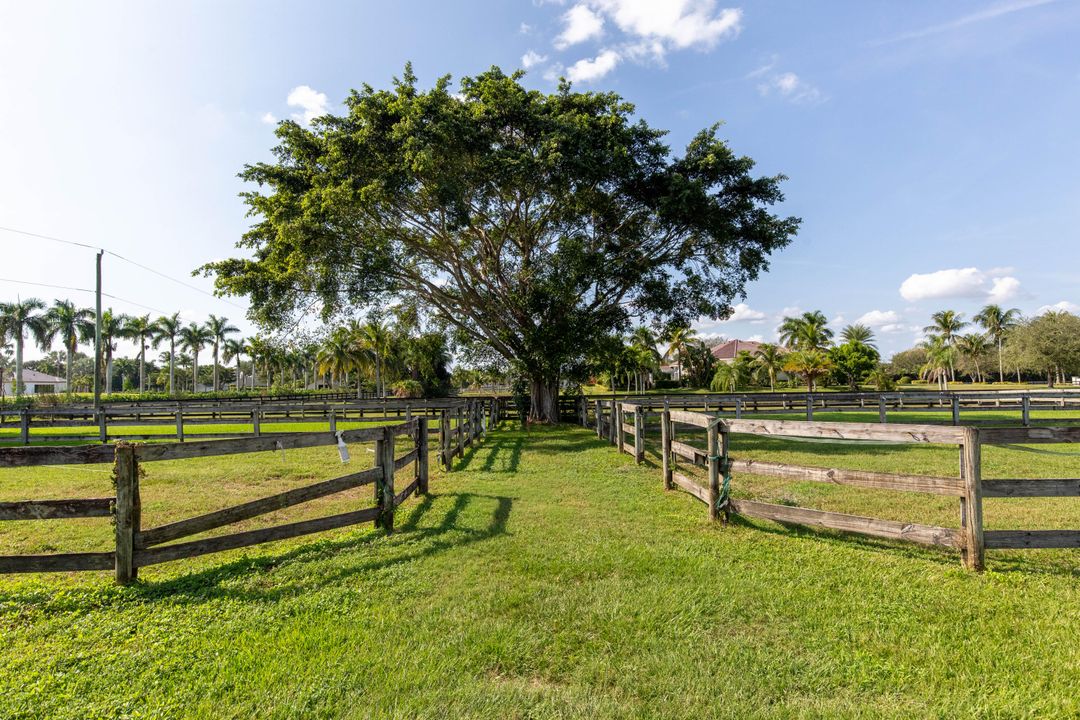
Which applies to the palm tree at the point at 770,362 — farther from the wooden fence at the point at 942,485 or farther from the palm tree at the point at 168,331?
the palm tree at the point at 168,331

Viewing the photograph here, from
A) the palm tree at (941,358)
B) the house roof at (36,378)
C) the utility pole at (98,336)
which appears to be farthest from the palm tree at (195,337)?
the palm tree at (941,358)

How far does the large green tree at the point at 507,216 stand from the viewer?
1670 centimetres

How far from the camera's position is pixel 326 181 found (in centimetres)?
1659

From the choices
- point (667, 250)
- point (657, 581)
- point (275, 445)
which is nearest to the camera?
point (657, 581)

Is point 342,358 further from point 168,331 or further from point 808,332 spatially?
point 808,332

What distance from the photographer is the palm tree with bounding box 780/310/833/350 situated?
58.3 metres

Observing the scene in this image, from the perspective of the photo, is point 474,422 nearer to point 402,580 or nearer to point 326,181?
point 326,181

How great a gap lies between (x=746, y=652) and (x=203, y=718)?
308 cm

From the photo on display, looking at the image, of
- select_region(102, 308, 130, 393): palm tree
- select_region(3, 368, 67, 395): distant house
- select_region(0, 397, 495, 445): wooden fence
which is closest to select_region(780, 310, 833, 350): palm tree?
select_region(0, 397, 495, 445): wooden fence

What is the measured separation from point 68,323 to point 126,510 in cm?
6874

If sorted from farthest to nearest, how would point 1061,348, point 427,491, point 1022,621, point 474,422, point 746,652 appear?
point 1061,348 < point 474,422 < point 427,491 < point 1022,621 < point 746,652

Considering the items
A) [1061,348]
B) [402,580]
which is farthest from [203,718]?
[1061,348]

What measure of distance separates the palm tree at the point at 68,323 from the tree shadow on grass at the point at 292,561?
67.9 metres

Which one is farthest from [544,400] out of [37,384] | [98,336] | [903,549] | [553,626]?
[37,384]
